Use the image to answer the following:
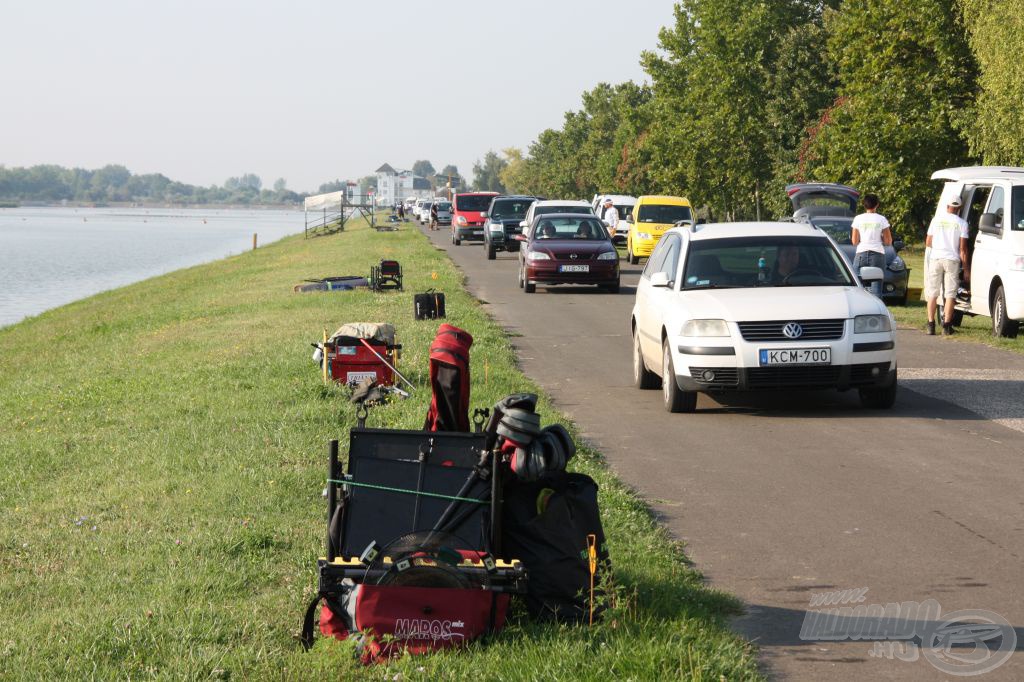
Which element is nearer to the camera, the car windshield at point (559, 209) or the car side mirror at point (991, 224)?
the car side mirror at point (991, 224)

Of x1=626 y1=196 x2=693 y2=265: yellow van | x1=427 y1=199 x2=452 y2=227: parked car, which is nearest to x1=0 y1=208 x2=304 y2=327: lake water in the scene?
x1=427 y1=199 x2=452 y2=227: parked car

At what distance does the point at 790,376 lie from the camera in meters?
11.3

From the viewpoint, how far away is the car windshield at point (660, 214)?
125ft

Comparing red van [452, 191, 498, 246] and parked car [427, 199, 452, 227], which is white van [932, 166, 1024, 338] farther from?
parked car [427, 199, 452, 227]

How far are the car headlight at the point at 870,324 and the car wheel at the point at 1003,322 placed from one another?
648cm

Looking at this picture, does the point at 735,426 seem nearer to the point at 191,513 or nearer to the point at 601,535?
the point at 191,513

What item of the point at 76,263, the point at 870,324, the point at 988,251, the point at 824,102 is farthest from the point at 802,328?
the point at 76,263

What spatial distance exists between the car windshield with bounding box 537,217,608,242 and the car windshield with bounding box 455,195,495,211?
85.0 feet

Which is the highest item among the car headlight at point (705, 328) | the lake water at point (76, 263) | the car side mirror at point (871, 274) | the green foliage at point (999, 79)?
the green foliage at point (999, 79)

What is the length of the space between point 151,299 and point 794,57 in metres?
35.7

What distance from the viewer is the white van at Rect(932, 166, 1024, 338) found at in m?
17.1

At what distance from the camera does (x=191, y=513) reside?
787cm

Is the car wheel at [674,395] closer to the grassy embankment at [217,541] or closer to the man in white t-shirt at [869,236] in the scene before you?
the grassy embankment at [217,541]

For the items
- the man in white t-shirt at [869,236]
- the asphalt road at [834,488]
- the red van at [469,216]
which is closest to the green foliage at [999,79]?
the man in white t-shirt at [869,236]
